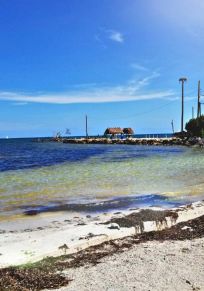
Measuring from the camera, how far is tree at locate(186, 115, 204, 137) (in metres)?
75.7

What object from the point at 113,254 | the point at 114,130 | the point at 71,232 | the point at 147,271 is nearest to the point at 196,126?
the point at 114,130

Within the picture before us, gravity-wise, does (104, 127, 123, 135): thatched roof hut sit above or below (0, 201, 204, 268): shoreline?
above

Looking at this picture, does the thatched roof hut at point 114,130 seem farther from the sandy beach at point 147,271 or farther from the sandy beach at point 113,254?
the sandy beach at point 147,271

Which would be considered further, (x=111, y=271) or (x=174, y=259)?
(x=174, y=259)

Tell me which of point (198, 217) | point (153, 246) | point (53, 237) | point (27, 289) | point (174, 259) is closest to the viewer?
point (27, 289)

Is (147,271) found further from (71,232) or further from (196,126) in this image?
(196,126)

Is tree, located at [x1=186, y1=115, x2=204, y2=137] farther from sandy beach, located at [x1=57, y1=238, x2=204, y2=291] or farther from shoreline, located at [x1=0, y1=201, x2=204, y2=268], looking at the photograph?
sandy beach, located at [x1=57, y1=238, x2=204, y2=291]

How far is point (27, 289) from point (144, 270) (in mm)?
1771

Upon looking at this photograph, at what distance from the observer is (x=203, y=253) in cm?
690

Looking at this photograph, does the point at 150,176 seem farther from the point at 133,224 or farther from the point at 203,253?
the point at 203,253

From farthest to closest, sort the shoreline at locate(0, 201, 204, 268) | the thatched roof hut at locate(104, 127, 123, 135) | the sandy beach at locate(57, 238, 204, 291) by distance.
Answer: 1. the thatched roof hut at locate(104, 127, 123, 135)
2. the shoreline at locate(0, 201, 204, 268)
3. the sandy beach at locate(57, 238, 204, 291)

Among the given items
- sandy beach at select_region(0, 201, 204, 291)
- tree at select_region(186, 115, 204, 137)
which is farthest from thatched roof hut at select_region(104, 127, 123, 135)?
sandy beach at select_region(0, 201, 204, 291)

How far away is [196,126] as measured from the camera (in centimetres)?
7781

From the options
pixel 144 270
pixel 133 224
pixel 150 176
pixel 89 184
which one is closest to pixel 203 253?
pixel 144 270
